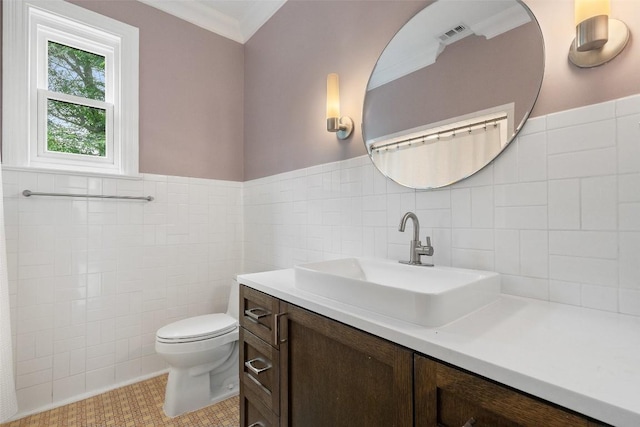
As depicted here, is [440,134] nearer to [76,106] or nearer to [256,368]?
[256,368]

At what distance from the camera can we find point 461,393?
0.62 meters

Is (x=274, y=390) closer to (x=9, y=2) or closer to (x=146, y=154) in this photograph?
(x=146, y=154)

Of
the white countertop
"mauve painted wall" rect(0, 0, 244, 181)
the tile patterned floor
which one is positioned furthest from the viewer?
"mauve painted wall" rect(0, 0, 244, 181)

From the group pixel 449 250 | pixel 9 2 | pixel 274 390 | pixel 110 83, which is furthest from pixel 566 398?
pixel 9 2

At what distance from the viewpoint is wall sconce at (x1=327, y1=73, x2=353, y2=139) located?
5.27 ft

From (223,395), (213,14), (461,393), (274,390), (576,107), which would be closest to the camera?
(461,393)

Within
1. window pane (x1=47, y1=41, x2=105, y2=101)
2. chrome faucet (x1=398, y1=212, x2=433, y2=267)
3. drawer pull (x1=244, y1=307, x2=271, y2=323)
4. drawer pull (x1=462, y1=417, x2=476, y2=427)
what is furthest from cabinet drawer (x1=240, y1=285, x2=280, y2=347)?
window pane (x1=47, y1=41, x2=105, y2=101)

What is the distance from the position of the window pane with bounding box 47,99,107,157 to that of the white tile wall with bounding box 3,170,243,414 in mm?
250

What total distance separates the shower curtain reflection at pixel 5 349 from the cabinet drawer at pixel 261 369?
1.28m

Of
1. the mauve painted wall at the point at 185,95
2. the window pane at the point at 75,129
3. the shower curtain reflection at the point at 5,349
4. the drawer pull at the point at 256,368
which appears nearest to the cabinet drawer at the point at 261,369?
the drawer pull at the point at 256,368

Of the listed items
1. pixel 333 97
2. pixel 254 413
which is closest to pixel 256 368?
pixel 254 413

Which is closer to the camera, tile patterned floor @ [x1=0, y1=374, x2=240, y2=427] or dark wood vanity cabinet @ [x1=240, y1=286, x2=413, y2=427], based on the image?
dark wood vanity cabinet @ [x1=240, y1=286, x2=413, y2=427]

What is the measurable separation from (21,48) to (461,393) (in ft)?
9.02

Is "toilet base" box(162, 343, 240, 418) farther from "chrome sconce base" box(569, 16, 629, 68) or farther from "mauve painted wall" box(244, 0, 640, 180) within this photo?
"chrome sconce base" box(569, 16, 629, 68)
